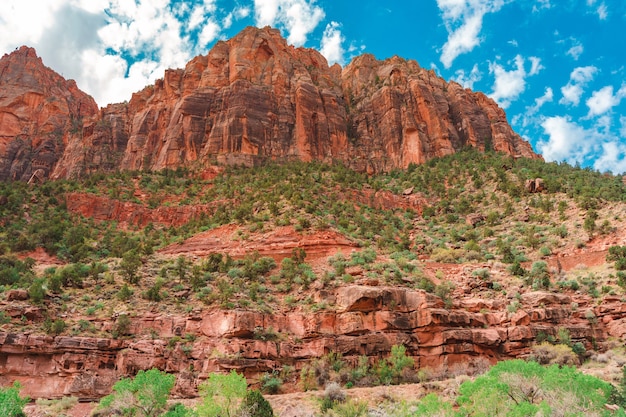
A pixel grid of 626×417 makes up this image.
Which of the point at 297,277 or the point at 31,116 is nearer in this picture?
the point at 297,277

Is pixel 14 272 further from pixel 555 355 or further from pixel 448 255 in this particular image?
pixel 555 355

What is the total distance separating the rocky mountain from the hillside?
1109cm

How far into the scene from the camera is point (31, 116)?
84812mm

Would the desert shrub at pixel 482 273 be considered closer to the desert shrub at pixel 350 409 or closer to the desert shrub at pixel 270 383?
the desert shrub at pixel 350 409

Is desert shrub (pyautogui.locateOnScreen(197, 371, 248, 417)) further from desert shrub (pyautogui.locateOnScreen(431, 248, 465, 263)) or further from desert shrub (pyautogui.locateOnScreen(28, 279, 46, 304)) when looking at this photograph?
desert shrub (pyautogui.locateOnScreen(431, 248, 465, 263))

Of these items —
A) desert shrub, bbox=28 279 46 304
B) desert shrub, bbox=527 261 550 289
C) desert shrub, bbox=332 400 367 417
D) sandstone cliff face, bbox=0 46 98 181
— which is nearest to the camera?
desert shrub, bbox=332 400 367 417

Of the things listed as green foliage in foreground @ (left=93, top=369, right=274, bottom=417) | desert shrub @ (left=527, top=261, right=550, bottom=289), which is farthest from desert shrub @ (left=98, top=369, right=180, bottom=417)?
desert shrub @ (left=527, top=261, right=550, bottom=289)

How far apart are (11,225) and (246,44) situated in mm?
40043

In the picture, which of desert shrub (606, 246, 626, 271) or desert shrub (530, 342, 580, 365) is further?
desert shrub (606, 246, 626, 271)

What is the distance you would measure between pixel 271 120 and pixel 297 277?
35924 mm

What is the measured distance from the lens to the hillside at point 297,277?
23859 millimetres

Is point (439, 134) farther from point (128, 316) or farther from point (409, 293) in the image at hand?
point (128, 316)

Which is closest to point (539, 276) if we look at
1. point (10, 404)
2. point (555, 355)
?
point (555, 355)

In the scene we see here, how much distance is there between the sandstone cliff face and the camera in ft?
258
